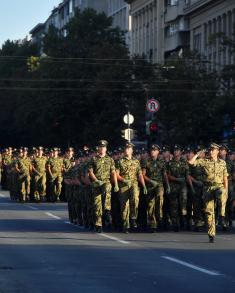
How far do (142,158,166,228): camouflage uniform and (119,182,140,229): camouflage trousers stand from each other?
19.5 inches

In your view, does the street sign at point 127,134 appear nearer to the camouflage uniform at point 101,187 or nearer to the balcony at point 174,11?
the balcony at point 174,11

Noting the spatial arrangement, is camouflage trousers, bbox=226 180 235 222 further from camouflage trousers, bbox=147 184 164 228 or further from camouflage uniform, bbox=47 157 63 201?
camouflage uniform, bbox=47 157 63 201

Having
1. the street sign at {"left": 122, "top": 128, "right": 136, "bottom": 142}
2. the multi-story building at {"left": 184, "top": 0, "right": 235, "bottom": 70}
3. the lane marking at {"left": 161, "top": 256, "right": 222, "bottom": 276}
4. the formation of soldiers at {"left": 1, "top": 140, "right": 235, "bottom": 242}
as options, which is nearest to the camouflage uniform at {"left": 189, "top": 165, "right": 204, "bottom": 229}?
the formation of soldiers at {"left": 1, "top": 140, "right": 235, "bottom": 242}

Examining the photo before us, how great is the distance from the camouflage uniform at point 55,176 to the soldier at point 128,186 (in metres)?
16.0

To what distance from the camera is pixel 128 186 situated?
2453 centimetres

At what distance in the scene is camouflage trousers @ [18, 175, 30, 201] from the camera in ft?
135

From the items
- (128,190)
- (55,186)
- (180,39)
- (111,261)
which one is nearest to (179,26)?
(180,39)

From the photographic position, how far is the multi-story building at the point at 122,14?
348 feet

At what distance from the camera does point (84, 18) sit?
90.6 meters

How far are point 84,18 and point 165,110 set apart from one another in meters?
36.2

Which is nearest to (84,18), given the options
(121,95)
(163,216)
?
(121,95)

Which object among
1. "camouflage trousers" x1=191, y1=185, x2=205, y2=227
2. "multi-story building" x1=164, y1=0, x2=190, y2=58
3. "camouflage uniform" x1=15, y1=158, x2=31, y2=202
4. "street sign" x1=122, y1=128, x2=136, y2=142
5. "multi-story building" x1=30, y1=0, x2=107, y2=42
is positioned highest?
"multi-story building" x1=30, y1=0, x2=107, y2=42

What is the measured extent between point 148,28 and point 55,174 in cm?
5730

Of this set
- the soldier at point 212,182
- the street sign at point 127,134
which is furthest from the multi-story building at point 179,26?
A: the soldier at point 212,182
